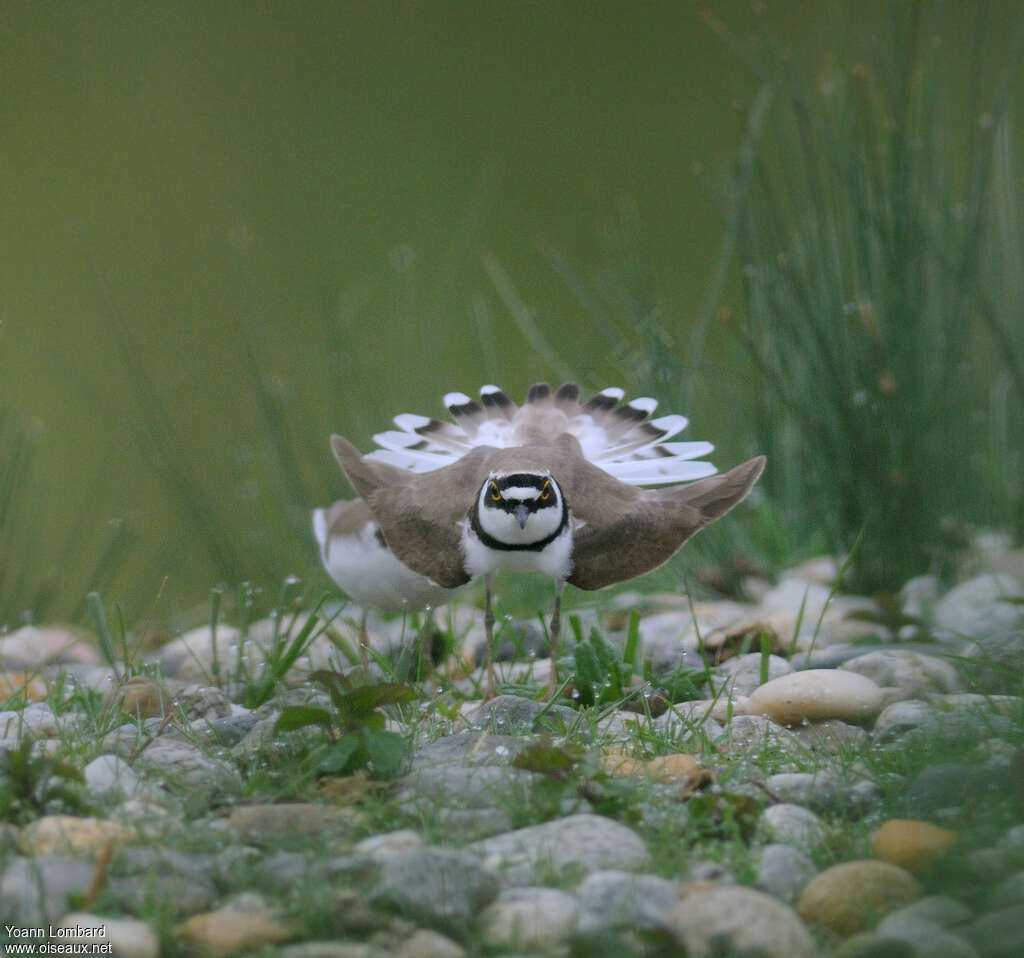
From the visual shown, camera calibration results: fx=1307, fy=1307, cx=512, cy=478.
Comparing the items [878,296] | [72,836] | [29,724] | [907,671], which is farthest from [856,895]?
[878,296]

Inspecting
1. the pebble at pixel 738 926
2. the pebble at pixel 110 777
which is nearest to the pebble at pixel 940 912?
the pebble at pixel 738 926

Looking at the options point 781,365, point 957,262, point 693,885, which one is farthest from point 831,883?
point 957,262

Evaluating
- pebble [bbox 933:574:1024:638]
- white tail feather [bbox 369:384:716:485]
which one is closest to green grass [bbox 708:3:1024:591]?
pebble [bbox 933:574:1024:638]

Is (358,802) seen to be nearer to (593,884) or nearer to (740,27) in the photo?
(593,884)

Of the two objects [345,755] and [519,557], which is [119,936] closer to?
[345,755]

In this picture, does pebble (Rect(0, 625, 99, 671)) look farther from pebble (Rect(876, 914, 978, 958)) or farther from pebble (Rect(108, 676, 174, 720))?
pebble (Rect(876, 914, 978, 958))

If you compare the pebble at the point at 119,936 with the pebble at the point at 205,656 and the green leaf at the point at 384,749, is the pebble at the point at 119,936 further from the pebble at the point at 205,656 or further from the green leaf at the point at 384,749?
the pebble at the point at 205,656

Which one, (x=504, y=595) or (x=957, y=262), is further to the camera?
(x=504, y=595)
